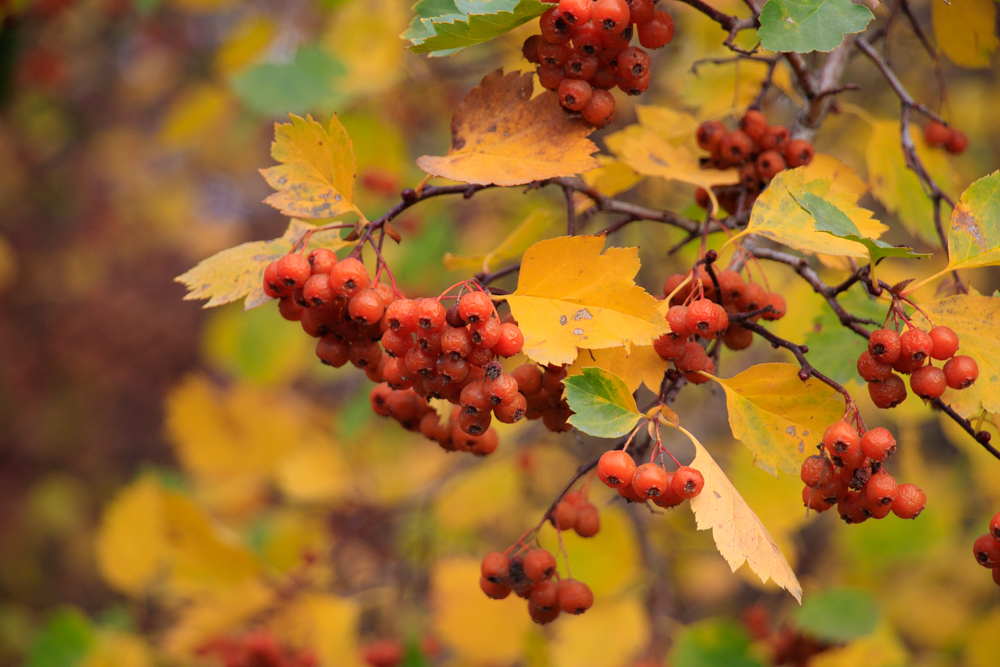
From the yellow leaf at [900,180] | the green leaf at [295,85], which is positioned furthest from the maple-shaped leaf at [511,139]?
the green leaf at [295,85]

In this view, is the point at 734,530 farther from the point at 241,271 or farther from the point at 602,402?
the point at 241,271

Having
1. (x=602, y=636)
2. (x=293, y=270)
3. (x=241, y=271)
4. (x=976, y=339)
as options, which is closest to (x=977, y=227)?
(x=976, y=339)

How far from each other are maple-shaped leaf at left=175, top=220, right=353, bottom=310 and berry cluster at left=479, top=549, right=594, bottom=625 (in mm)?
623

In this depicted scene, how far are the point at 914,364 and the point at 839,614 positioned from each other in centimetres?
135

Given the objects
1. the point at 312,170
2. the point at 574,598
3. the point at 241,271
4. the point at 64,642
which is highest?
the point at 312,170

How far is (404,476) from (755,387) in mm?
2461

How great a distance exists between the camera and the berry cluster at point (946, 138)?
1.54 m

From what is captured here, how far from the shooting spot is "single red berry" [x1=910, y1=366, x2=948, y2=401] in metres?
0.94

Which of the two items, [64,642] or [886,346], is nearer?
[886,346]

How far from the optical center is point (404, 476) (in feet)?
10.7

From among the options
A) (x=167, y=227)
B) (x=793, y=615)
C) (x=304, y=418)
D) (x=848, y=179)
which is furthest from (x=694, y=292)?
(x=167, y=227)

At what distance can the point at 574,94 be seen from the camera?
40.6 inches

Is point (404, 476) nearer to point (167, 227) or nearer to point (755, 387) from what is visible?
point (755, 387)

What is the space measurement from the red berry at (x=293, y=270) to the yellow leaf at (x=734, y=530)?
640 millimetres
